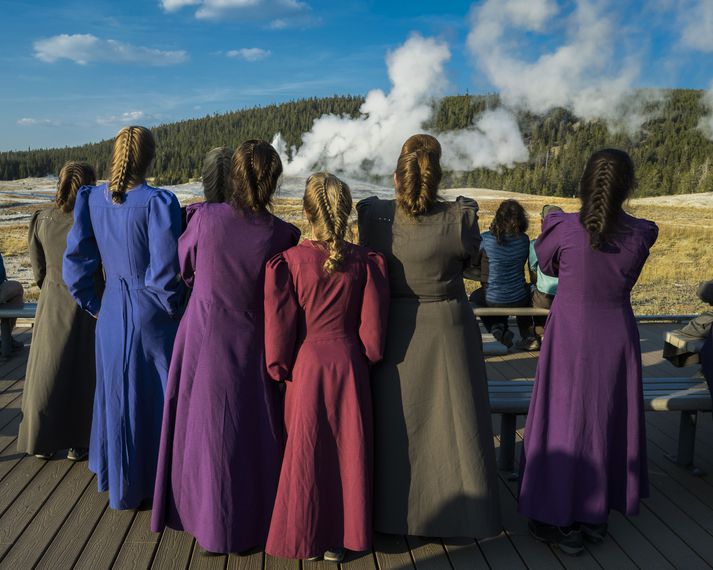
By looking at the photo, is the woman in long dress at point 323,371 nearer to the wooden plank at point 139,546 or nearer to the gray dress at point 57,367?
the wooden plank at point 139,546

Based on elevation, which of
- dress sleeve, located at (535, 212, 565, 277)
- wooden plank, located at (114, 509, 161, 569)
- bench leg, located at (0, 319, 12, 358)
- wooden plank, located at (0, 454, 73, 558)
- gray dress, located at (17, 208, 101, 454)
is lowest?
wooden plank, located at (0, 454, 73, 558)

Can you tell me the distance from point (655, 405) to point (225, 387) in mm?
2325

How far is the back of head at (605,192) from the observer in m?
2.62

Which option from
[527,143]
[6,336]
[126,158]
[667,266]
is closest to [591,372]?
[126,158]

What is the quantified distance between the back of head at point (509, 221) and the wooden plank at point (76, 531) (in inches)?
155

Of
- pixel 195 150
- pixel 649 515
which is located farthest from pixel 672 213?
pixel 195 150

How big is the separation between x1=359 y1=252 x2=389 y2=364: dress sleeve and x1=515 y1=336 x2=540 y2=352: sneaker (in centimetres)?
375

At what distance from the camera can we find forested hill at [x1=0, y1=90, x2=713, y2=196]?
75.7 m

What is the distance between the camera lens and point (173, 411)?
8.91ft

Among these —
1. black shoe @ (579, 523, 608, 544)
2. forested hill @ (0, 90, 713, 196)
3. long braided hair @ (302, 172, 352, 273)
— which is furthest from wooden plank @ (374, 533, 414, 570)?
forested hill @ (0, 90, 713, 196)

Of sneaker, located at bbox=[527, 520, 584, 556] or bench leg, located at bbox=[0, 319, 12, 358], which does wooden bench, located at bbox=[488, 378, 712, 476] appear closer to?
sneaker, located at bbox=[527, 520, 584, 556]

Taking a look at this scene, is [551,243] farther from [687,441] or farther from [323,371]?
[687,441]

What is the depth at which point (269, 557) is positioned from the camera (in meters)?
2.73

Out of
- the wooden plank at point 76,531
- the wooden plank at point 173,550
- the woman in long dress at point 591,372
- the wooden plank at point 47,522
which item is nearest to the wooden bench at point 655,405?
the woman in long dress at point 591,372
